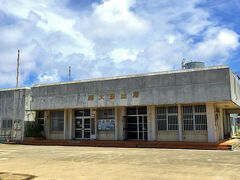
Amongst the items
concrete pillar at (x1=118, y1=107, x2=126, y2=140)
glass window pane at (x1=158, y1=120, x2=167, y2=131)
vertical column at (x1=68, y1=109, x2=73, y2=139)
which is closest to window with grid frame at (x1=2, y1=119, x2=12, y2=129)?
vertical column at (x1=68, y1=109, x2=73, y2=139)

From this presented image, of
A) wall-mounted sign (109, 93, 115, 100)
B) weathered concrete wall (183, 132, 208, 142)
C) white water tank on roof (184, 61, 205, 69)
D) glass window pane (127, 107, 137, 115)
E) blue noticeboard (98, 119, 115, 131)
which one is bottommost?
A: weathered concrete wall (183, 132, 208, 142)

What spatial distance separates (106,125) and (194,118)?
6941 millimetres

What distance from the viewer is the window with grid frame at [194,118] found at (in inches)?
706

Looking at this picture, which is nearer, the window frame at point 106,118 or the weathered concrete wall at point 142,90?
the weathered concrete wall at point 142,90

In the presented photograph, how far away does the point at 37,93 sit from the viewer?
75.0ft

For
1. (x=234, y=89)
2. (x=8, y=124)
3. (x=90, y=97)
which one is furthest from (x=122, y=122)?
(x=8, y=124)

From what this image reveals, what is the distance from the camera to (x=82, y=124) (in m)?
22.5

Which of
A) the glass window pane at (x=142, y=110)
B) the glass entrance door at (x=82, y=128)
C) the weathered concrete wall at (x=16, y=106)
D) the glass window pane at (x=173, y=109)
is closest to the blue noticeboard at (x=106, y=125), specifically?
the glass entrance door at (x=82, y=128)

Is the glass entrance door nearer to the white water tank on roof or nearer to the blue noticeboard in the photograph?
the blue noticeboard

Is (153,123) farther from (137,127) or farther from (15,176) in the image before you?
(15,176)

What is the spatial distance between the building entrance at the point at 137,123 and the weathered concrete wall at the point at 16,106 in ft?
31.0

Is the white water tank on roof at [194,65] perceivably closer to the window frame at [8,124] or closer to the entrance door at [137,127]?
the entrance door at [137,127]

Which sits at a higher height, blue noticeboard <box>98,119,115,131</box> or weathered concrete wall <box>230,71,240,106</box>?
weathered concrete wall <box>230,71,240,106</box>

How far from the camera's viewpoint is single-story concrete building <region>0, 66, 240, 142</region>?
55.9 feet
